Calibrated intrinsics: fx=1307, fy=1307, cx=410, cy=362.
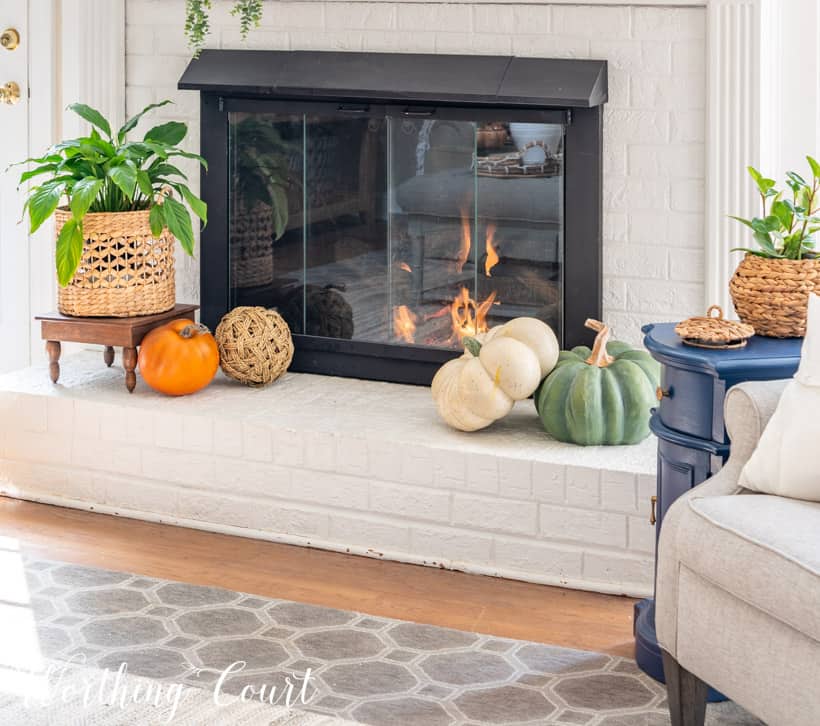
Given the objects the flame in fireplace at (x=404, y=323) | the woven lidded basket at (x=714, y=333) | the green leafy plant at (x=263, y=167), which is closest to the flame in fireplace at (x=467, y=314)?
the flame in fireplace at (x=404, y=323)

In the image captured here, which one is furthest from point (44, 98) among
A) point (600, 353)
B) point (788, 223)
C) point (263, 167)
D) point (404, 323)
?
point (788, 223)

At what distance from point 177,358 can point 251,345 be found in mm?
217

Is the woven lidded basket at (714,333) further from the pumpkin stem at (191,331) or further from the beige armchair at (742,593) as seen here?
the pumpkin stem at (191,331)

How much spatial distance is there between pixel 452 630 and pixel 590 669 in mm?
326

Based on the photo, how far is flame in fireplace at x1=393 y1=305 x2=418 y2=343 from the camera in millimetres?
3693

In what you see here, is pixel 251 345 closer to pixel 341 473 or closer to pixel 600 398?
pixel 341 473

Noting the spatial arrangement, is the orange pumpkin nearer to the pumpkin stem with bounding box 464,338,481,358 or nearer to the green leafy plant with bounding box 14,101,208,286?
the green leafy plant with bounding box 14,101,208,286

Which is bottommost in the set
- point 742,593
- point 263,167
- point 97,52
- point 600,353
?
point 742,593

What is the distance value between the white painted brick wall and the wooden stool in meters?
0.94

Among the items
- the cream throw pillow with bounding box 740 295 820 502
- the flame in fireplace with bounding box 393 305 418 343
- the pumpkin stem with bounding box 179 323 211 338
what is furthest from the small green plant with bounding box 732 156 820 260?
the pumpkin stem with bounding box 179 323 211 338

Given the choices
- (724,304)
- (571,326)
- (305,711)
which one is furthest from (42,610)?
(724,304)

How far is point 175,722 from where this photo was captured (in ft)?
7.74

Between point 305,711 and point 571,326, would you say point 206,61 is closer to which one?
point 571,326

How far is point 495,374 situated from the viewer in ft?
10.3
